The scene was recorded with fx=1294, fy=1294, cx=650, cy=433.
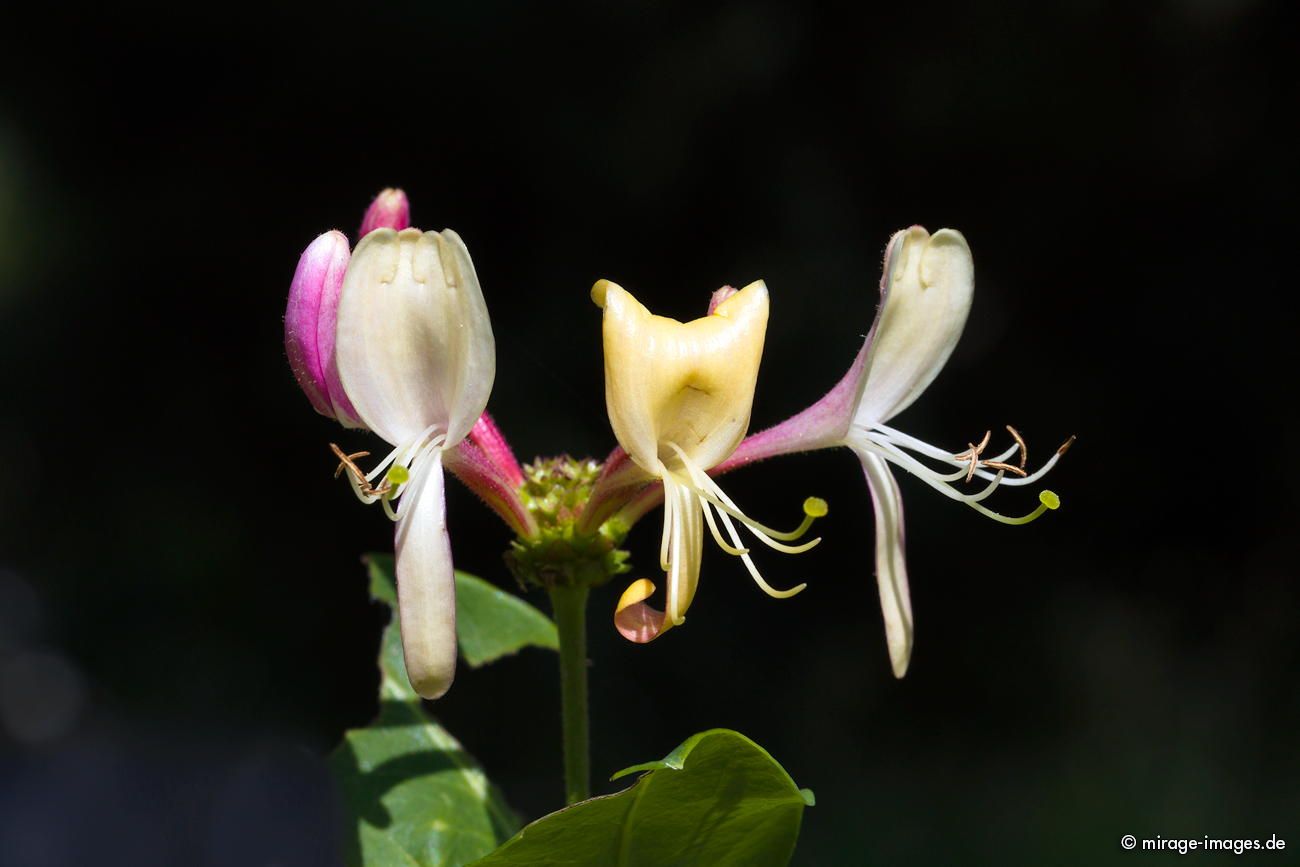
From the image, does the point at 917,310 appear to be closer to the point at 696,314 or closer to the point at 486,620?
the point at 486,620

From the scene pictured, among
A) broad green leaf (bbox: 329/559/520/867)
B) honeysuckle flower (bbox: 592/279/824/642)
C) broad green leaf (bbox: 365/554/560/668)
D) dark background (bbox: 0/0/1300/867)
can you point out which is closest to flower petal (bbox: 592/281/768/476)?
honeysuckle flower (bbox: 592/279/824/642)

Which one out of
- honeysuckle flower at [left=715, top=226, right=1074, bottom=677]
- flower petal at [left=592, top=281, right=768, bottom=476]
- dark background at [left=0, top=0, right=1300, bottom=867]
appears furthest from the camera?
dark background at [left=0, top=0, right=1300, bottom=867]

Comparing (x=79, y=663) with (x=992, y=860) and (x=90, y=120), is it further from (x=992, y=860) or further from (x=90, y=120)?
(x=992, y=860)

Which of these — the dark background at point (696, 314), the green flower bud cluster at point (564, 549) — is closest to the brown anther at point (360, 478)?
the green flower bud cluster at point (564, 549)

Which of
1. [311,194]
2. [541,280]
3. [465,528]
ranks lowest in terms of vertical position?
[465,528]

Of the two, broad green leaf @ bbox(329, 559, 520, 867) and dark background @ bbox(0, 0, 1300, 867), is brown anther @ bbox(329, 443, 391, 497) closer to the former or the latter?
broad green leaf @ bbox(329, 559, 520, 867)

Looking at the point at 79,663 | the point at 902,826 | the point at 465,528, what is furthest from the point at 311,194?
the point at 902,826
